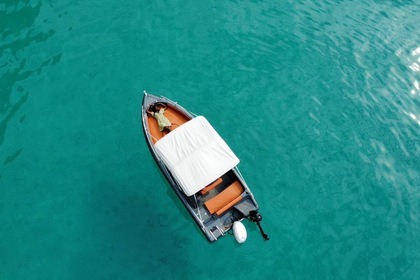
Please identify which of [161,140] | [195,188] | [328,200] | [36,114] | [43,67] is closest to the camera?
[195,188]

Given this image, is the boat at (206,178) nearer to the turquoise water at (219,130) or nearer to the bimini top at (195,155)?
the bimini top at (195,155)

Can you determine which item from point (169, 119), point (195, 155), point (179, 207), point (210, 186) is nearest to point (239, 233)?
point (210, 186)

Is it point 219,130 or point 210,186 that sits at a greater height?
point 210,186

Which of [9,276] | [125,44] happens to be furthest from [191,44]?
[9,276]

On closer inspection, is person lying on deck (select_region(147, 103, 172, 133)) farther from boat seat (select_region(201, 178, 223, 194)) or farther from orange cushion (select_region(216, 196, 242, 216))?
orange cushion (select_region(216, 196, 242, 216))

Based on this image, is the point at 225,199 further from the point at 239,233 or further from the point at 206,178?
the point at 239,233

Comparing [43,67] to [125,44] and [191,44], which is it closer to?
[125,44]
